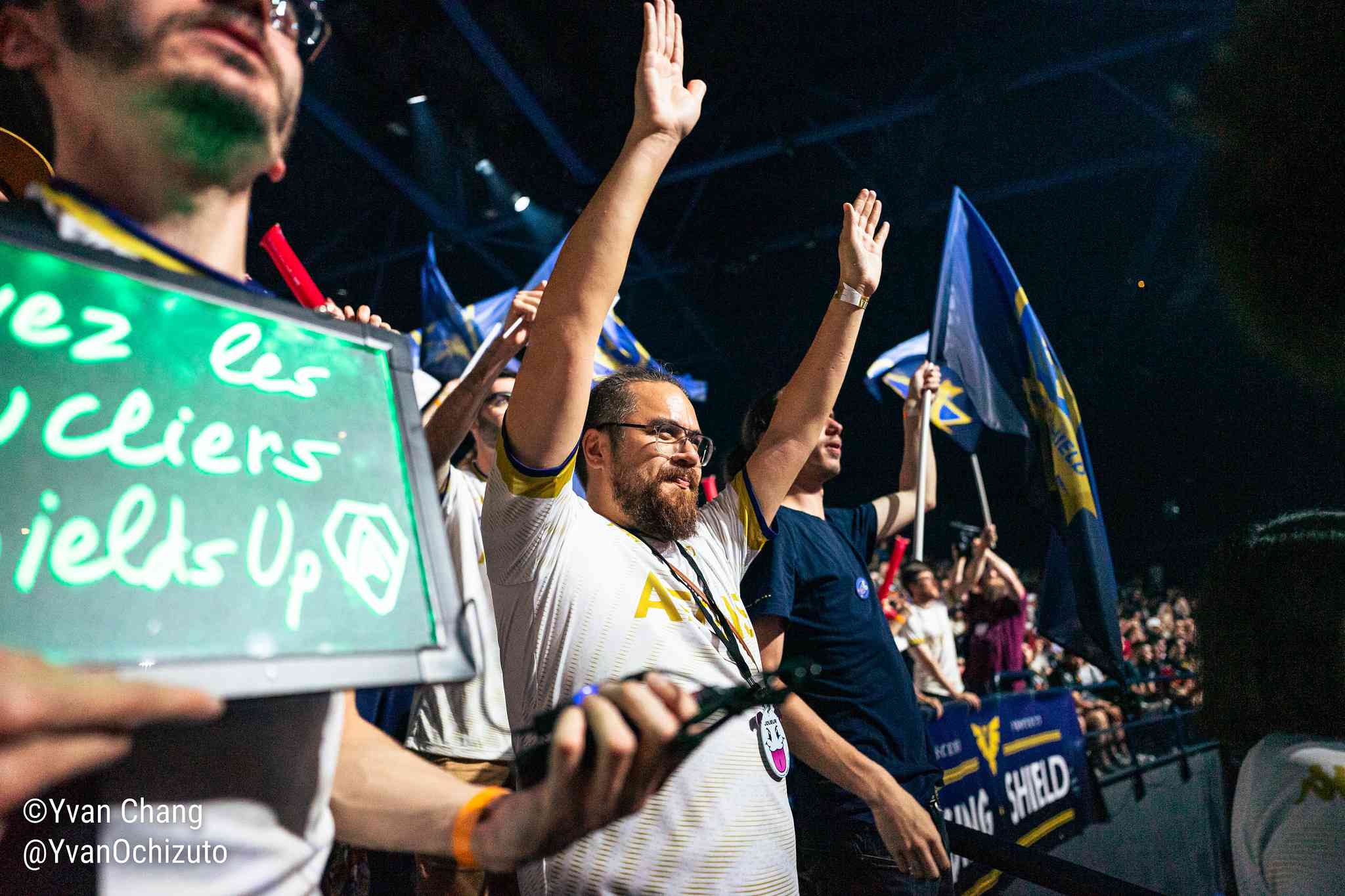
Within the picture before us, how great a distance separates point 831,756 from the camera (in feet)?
6.33

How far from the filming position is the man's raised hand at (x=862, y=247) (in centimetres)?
220

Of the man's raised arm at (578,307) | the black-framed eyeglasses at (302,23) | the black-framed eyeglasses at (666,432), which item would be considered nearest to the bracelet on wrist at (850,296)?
the black-framed eyeglasses at (666,432)

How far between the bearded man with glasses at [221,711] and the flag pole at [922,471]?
2.57m

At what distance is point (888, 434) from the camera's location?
14703 mm

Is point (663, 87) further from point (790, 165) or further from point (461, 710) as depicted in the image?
point (790, 165)

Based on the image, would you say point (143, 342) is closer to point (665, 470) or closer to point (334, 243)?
point (665, 470)

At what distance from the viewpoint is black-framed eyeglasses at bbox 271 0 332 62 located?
0.86 meters

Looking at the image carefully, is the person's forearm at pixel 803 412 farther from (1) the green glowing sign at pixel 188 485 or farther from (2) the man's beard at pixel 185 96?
(2) the man's beard at pixel 185 96

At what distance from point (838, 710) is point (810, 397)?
2.69 feet

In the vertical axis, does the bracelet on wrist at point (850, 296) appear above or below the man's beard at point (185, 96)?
Answer: above

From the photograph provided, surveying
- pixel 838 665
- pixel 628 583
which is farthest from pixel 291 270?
pixel 838 665

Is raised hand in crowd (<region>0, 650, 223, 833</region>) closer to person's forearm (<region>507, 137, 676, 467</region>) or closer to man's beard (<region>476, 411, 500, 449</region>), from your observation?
person's forearm (<region>507, 137, 676, 467</region>)

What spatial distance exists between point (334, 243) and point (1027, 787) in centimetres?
727

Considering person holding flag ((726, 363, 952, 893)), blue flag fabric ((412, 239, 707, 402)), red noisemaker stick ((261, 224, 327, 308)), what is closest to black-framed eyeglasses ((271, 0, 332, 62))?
red noisemaker stick ((261, 224, 327, 308))
